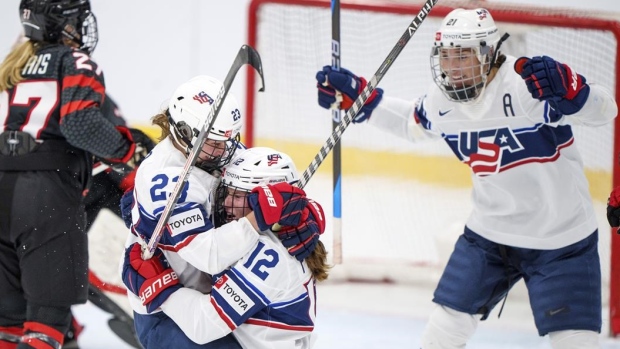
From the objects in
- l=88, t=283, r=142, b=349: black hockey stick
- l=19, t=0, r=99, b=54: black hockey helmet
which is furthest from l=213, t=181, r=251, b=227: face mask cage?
l=88, t=283, r=142, b=349: black hockey stick

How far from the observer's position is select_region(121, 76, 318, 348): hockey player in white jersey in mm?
2367

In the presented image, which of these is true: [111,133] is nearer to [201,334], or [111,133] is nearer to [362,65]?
[201,334]

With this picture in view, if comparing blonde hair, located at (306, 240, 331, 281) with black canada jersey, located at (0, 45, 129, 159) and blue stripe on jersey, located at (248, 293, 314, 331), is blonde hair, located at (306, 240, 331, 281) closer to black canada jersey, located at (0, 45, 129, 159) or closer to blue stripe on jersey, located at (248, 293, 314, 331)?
blue stripe on jersey, located at (248, 293, 314, 331)

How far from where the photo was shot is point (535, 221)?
2.99 m

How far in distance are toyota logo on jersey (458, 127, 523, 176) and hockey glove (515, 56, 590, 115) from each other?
0.24m

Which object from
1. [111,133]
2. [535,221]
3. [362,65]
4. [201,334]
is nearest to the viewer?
[201,334]

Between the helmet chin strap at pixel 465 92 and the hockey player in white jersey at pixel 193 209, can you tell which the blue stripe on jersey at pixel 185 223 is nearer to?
the hockey player in white jersey at pixel 193 209

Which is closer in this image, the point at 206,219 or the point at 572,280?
the point at 206,219

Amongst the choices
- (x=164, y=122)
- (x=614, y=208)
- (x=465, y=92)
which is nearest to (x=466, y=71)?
(x=465, y=92)

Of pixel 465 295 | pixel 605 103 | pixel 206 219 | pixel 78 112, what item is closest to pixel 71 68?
pixel 78 112

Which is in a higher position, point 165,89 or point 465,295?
point 465,295

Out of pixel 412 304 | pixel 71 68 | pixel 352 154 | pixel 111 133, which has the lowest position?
pixel 412 304

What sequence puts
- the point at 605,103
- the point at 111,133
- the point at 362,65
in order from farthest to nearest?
the point at 362,65
the point at 111,133
the point at 605,103

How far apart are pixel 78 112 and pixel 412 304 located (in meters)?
1.99
